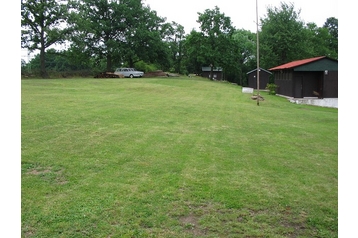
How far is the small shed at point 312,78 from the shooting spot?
19.5 meters

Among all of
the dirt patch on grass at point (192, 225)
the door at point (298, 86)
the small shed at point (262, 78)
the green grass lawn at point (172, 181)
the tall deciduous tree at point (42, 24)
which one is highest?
the tall deciduous tree at point (42, 24)

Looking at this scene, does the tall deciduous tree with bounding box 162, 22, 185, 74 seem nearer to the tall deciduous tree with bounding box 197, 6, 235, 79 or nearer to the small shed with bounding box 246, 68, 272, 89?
the tall deciduous tree with bounding box 197, 6, 235, 79

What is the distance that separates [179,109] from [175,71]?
33.2m

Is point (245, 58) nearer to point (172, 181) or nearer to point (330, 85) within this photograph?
point (330, 85)

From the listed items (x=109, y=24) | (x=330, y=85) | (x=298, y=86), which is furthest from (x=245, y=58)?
(x=330, y=85)

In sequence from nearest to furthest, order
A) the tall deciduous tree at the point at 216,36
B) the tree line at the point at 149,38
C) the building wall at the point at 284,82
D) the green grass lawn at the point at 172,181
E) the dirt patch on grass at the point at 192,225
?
the dirt patch on grass at the point at 192,225 < the green grass lawn at the point at 172,181 < the building wall at the point at 284,82 < the tree line at the point at 149,38 < the tall deciduous tree at the point at 216,36

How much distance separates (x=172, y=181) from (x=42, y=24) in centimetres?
2409

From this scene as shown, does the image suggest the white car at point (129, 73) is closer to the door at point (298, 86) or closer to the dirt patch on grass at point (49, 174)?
the door at point (298, 86)

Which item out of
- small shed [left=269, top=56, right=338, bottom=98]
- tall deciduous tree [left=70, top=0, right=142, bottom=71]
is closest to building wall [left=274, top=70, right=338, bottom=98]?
small shed [left=269, top=56, right=338, bottom=98]

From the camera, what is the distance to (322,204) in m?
3.34

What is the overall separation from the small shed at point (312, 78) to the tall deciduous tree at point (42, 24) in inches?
681

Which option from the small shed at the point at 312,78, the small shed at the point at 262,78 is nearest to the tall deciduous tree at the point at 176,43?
the small shed at the point at 262,78

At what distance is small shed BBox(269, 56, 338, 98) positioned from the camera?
19.5 metres

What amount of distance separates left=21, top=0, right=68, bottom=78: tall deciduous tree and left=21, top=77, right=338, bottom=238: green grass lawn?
62.1ft
